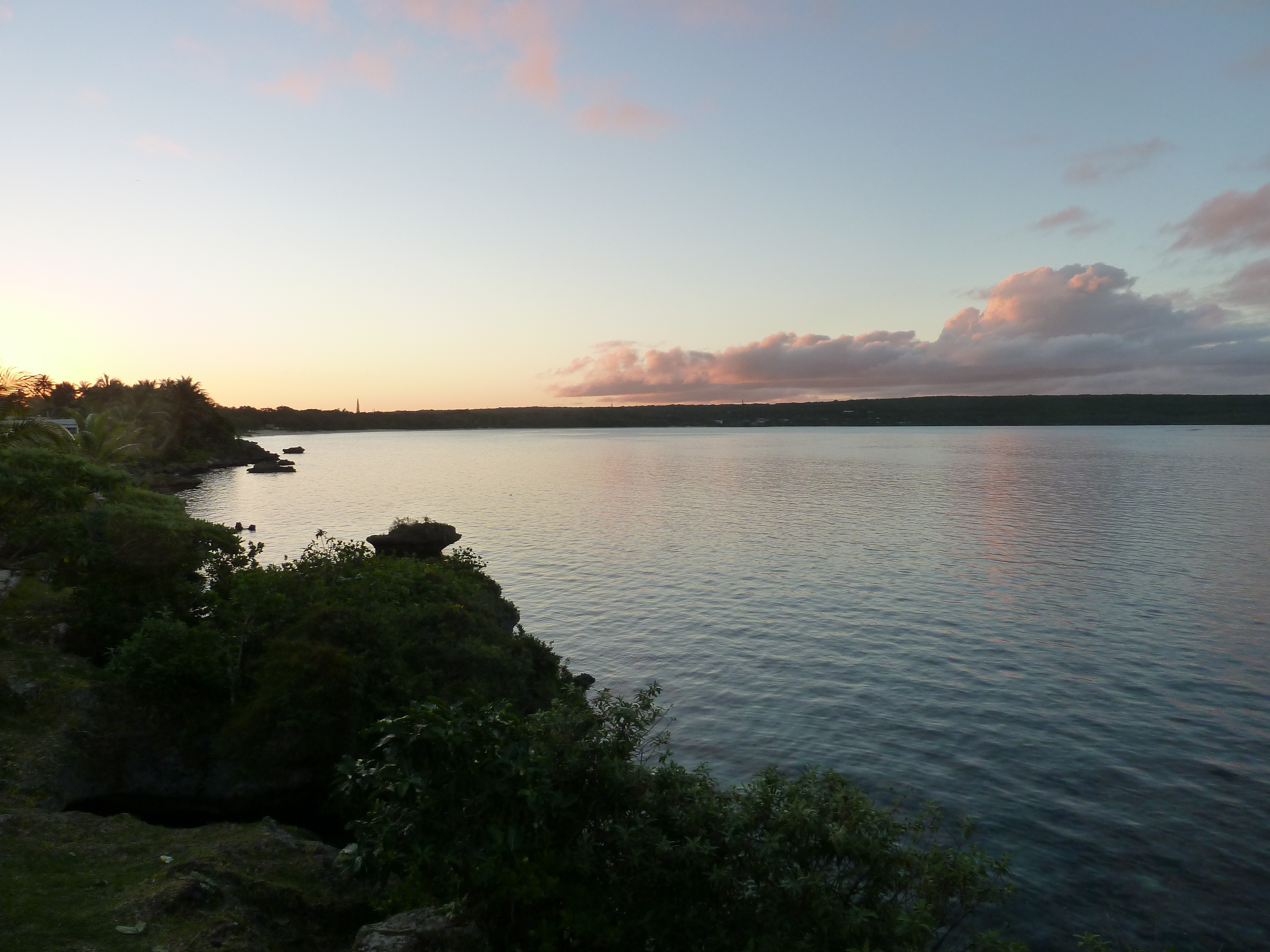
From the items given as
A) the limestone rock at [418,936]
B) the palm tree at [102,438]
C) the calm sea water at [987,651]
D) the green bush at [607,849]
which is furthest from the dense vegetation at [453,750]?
the palm tree at [102,438]

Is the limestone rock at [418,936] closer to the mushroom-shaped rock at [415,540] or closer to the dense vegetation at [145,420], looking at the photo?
the mushroom-shaped rock at [415,540]

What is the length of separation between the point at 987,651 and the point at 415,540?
3172 cm

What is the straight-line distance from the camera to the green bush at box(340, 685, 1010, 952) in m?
9.75

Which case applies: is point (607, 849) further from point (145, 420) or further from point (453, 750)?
point (145, 420)

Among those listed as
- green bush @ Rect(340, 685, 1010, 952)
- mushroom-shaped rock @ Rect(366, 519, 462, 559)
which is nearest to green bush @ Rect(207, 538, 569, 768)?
green bush @ Rect(340, 685, 1010, 952)

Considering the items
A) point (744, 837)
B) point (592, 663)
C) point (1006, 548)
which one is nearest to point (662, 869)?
point (744, 837)

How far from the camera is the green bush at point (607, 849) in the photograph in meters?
9.75

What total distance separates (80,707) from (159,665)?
185 centimetres

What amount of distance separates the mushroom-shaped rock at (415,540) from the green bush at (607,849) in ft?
110

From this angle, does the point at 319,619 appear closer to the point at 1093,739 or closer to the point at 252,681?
the point at 252,681

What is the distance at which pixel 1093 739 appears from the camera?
24188 millimetres

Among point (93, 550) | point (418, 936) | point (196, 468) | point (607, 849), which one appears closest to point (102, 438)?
point (93, 550)

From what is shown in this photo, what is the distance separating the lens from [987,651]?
33.2 meters

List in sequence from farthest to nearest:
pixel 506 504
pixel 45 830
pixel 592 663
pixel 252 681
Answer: pixel 506 504
pixel 592 663
pixel 252 681
pixel 45 830
